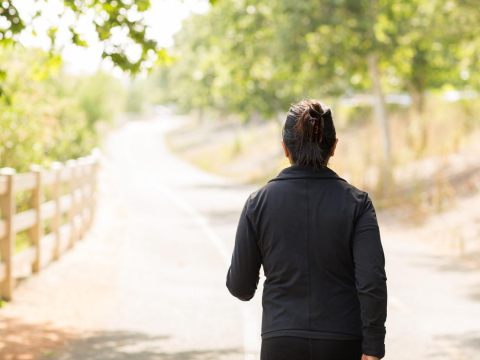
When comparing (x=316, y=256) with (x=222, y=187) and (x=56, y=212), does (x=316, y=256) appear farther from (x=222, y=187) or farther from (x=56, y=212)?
(x=222, y=187)

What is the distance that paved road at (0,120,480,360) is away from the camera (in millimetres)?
7617

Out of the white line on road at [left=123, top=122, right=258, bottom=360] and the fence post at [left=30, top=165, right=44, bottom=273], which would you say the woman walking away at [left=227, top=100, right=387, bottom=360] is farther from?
the fence post at [left=30, top=165, right=44, bottom=273]

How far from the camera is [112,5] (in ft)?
29.0

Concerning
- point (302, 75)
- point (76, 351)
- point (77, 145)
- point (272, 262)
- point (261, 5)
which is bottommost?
point (76, 351)

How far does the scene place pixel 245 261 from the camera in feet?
11.7

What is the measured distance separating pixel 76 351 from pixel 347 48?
1544cm

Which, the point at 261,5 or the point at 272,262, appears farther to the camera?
the point at 261,5

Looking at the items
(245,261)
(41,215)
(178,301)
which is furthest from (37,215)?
(245,261)

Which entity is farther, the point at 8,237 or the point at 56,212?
the point at 56,212

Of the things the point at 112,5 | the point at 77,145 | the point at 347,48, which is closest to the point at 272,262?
the point at 112,5

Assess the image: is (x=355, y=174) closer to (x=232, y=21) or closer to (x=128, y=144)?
(x=232, y=21)

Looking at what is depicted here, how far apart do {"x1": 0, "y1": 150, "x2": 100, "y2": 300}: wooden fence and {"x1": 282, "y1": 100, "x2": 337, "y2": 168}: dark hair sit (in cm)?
624

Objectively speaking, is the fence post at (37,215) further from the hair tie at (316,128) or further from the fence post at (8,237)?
the hair tie at (316,128)

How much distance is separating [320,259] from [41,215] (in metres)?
8.03
